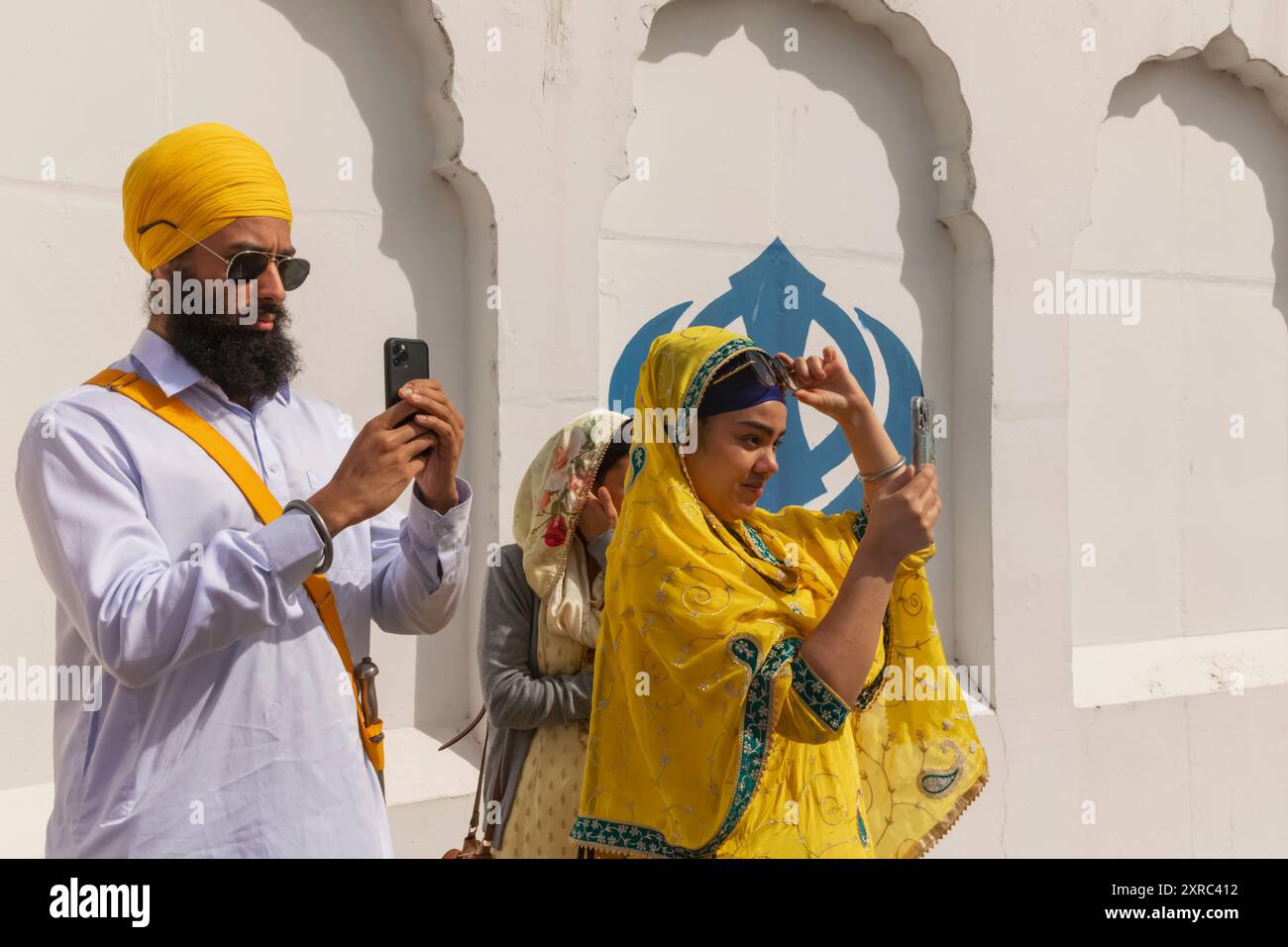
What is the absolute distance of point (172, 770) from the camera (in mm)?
1680

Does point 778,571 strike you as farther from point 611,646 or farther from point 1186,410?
point 1186,410

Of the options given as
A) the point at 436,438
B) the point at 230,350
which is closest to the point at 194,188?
the point at 230,350

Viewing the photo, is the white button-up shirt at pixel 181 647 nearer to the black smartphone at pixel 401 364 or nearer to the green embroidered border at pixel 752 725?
the black smartphone at pixel 401 364

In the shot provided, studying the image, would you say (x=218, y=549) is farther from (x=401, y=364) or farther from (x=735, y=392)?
(x=735, y=392)

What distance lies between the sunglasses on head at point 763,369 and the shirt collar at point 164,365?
0.84 meters

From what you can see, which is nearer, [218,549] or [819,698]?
[218,549]

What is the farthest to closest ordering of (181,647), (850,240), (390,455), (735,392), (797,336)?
(850,240)
(797,336)
(735,392)
(390,455)
(181,647)

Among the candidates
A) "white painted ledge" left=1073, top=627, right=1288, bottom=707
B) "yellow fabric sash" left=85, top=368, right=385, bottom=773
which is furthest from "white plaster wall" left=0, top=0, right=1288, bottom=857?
"yellow fabric sash" left=85, top=368, right=385, bottom=773

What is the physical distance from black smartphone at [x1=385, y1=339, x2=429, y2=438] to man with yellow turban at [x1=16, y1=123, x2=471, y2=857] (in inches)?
2.5

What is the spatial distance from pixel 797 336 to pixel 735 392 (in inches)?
89.0

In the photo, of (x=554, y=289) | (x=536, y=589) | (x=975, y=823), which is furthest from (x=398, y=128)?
(x=975, y=823)

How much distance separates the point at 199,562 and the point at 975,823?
354cm

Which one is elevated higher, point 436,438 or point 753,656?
point 436,438

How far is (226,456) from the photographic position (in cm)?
179
